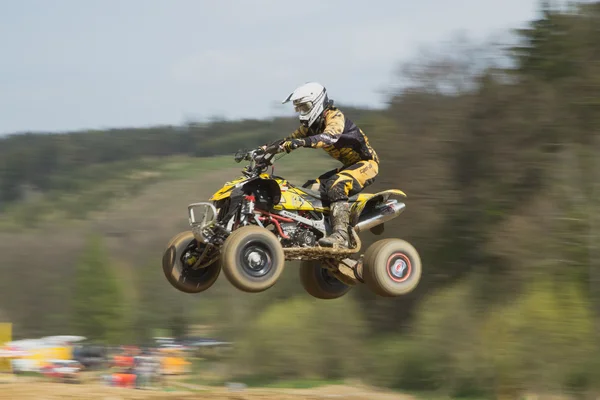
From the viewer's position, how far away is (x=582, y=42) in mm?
30312

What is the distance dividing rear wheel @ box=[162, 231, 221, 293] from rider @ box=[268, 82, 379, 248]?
178cm

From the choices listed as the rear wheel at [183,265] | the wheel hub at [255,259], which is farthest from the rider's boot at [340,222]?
the rear wheel at [183,265]

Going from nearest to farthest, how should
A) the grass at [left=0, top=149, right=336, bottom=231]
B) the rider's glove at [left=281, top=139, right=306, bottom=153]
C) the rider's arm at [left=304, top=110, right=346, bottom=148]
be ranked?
the rider's glove at [left=281, top=139, right=306, bottom=153] → the rider's arm at [left=304, top=110, right=346, bottom=148] → the grass at [left=0, top=149, right=336, bottom=231]

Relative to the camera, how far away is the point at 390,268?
41.4ft

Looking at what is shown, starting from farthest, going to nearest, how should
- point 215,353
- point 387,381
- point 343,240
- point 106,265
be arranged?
1. point 106,265
2. point 215,353
3. point 387,381
4. point 343,240

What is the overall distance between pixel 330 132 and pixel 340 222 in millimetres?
1230

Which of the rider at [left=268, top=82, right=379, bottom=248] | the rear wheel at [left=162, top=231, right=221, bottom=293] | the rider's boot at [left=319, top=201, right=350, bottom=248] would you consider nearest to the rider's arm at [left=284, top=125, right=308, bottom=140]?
the rider at [left=268, top=82, right=379, bottom=248]

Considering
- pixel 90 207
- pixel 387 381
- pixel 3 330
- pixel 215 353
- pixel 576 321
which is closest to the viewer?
pixel 576 321

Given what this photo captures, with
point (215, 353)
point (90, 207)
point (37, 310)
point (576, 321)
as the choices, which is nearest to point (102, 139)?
point (90, 207)

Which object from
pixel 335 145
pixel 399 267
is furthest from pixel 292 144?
pixel 399 267

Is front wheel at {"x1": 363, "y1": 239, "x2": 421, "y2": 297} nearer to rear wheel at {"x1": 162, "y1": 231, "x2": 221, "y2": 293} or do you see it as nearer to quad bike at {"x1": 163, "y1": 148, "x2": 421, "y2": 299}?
quad bike at {"x1": 163, "y1": 148, "x2": 421, "y2": 299}

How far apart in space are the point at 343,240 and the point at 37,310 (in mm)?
44685

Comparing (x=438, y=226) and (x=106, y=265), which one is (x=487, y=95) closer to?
(x=438, y=226)

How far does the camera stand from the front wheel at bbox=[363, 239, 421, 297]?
12.5 m
